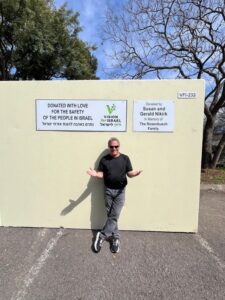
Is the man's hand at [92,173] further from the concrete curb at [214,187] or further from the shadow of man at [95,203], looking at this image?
the concrete curb at [214,187]

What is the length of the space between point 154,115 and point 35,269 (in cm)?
303

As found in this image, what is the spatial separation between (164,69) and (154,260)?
8.16m

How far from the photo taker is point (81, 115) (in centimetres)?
446

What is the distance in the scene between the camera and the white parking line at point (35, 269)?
10.0 ft

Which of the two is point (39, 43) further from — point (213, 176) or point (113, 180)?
point (113, 180)

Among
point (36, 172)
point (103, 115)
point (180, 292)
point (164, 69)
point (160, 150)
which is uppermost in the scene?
point (164, 69)

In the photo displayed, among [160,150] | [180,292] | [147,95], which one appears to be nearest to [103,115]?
[147,95]

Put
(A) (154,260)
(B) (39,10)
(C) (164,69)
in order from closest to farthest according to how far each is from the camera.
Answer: (A) (154,260) < (C) (164,69) < (B) (39,10)

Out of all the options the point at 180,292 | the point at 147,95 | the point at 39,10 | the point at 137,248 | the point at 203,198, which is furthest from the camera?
the point at 39,10

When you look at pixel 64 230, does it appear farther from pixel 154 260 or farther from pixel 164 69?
pixel 164 69

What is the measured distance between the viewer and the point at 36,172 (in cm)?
467

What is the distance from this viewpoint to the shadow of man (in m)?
4.61

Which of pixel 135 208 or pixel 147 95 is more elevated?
pixel 147 95

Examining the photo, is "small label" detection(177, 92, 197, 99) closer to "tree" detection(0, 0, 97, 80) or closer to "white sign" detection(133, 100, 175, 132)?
"white sign" detection(133, 100, 175, 132)
